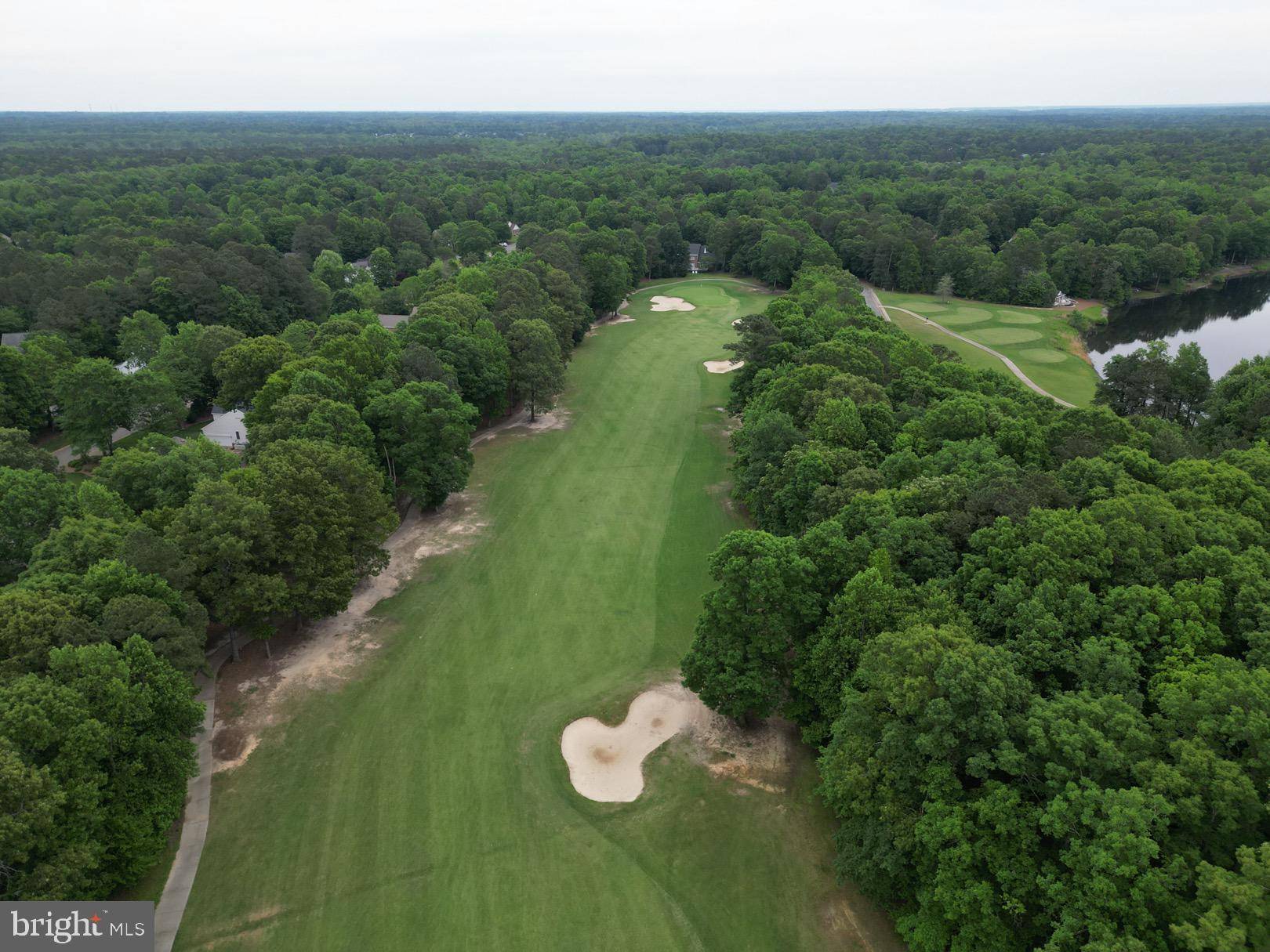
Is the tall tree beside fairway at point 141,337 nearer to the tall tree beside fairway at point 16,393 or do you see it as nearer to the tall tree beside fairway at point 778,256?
the tall tree beside fairway at point 16,393

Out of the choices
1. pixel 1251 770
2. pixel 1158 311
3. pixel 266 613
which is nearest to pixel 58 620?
pixel 266 613

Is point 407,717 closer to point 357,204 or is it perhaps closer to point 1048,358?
point 1048,358

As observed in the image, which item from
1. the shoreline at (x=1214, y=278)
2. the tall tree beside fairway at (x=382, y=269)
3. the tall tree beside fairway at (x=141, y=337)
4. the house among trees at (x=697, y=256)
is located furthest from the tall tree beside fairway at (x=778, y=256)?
the tall tree beside fairway at (x=141, y=337)

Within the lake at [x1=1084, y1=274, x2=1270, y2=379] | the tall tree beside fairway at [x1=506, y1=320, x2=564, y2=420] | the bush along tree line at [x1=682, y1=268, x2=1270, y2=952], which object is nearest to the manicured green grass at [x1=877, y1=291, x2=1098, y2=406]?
the lake at [x1=1084, y1=274, x2=1270, y2=379]

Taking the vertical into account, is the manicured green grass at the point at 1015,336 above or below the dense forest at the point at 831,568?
below

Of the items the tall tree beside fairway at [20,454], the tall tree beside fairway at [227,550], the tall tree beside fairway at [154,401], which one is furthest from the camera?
the tall tree beside fairway at [154,401]

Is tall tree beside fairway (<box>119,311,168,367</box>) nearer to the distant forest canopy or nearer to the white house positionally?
the distant forest canopy

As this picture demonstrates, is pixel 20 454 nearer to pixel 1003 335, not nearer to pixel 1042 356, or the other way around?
pixel 1042 356

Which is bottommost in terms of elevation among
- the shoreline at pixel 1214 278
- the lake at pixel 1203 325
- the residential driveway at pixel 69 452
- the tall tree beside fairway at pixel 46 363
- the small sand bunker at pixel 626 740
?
the small sand bunker at pixel 626 740
